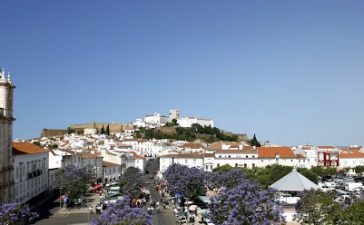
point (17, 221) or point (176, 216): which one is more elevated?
point (17, 221)

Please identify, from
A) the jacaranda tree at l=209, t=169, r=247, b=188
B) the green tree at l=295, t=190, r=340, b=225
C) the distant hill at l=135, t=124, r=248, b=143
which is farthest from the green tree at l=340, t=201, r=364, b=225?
the distant hill at l=135, t=124, r=248, b=143

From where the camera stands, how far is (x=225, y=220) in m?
28.5

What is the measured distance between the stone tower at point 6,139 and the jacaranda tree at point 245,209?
2283 centimetres

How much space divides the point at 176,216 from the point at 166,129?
147 meters

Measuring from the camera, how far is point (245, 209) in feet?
89.8

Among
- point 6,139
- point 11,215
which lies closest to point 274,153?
point 6,139

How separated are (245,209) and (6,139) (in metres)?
26.4

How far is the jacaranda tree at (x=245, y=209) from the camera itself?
1061 inches

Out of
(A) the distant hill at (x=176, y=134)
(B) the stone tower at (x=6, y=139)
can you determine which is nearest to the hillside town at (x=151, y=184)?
(B) the stone tower at (x=6, y=139)

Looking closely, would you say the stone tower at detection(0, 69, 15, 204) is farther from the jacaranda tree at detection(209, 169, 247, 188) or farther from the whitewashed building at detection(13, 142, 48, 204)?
the jacaranda tree at detection(209, 169, 247, 188)

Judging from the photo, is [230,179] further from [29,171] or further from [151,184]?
[151,184]

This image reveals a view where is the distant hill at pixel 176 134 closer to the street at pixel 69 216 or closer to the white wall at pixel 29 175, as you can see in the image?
the white wall at pixel 29 175

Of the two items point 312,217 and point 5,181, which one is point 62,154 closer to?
point 5,181

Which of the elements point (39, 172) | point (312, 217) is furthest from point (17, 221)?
point (39, 172)
